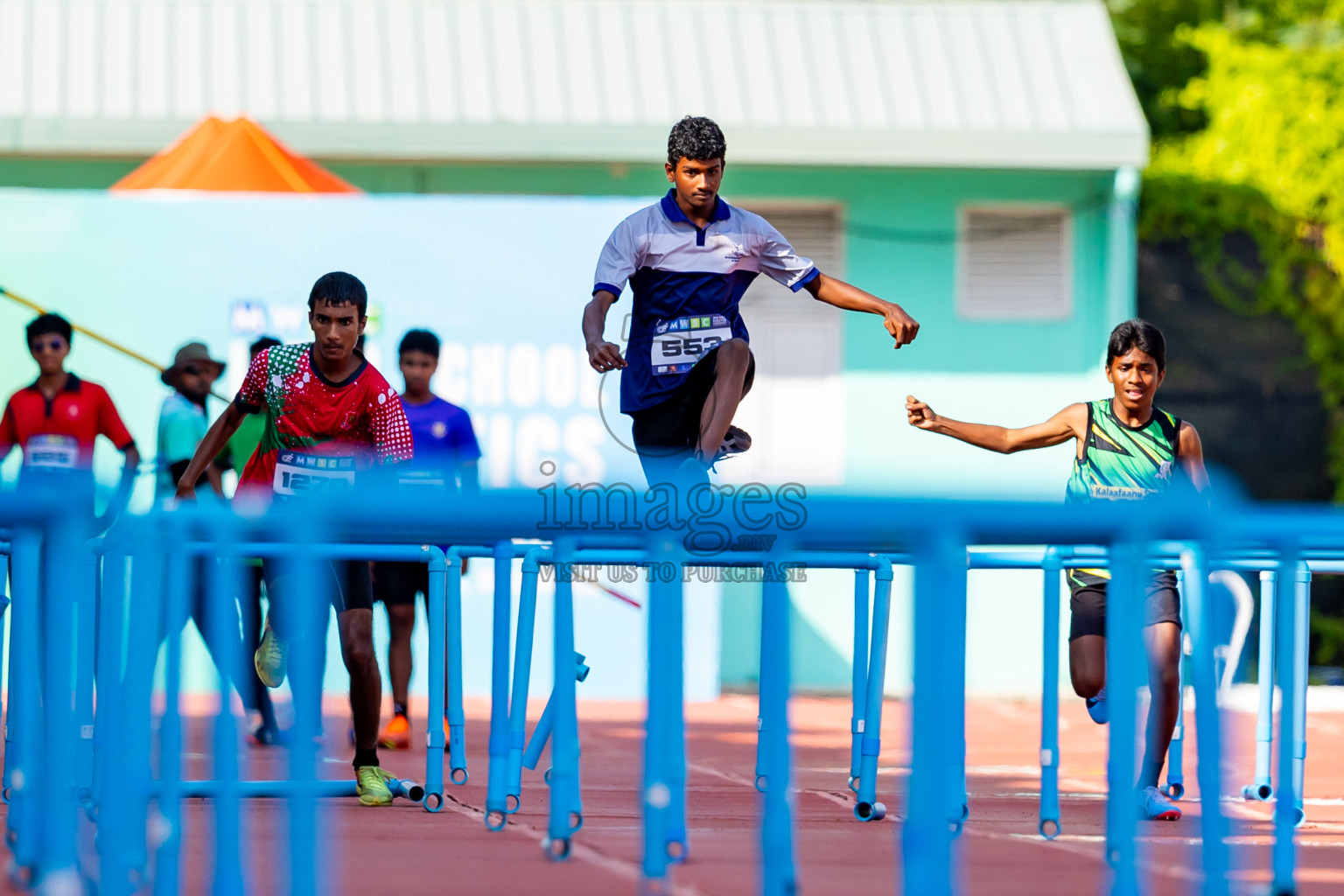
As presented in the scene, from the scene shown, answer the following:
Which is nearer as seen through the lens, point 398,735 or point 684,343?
point 684,343

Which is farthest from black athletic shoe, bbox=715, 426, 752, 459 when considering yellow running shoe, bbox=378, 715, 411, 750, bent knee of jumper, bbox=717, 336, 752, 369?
yellow running shoe, bbox=378, 715, 411, 750

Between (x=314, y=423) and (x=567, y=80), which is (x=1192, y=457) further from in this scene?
(x=567, y=80)

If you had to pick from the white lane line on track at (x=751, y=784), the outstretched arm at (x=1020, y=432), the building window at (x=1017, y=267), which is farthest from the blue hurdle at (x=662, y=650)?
the building window at (x=1017, y=267)

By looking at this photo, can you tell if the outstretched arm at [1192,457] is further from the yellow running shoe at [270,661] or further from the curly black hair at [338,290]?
the yellow running shoe at [270,661]

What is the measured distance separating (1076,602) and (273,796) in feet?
9.29

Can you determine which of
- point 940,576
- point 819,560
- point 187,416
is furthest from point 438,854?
point 187,416

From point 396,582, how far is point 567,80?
21.2 ft

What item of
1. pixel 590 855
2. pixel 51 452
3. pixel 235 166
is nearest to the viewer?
pixel 590 855

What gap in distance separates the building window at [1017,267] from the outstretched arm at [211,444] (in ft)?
28.7

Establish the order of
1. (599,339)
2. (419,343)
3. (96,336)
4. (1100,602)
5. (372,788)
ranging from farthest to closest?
(96,336) < (419,343) < (1100,602) < (372,788) < (599,339)

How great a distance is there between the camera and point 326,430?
541 cm

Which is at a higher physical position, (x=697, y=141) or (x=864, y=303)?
(x=697, y=141)

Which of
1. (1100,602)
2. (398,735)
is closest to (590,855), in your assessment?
(1100,602)

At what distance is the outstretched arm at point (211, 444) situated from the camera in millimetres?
5336
